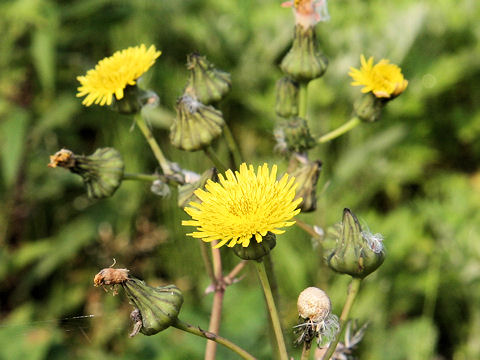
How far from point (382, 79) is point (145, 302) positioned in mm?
798

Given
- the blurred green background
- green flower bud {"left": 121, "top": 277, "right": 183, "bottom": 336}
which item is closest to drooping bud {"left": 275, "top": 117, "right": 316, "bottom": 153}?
green flower bud {"left": 121, "top": 277, "right": 183, "bottom": 336}

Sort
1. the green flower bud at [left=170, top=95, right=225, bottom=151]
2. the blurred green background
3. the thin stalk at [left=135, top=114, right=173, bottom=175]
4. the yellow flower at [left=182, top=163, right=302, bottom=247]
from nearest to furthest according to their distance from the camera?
the yellow flower at [left=182, top=163, right=302, bottom=247], the green flower bud at [left=170, top=95, right=225, bottom=151], the thin stalk at [left=135, top=114, right=173, bottom=175], the blurred green background

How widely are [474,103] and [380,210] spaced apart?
0.78m

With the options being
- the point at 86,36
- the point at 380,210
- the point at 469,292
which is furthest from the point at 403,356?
the point at 86,36

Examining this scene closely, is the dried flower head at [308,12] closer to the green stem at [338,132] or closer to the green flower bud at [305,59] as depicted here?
the green flower bud at [305,59]

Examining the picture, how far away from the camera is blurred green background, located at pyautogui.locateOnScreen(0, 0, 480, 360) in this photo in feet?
8.72

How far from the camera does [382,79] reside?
153 centimetres

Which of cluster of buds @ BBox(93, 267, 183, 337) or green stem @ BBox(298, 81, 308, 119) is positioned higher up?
green stem @ BBox(298, 81, 308, 119)

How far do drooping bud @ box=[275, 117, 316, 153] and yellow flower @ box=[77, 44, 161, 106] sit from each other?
36 cm

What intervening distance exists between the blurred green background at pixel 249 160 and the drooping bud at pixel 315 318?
3.62ft

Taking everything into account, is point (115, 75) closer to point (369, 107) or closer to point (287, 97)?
point (287, 97)

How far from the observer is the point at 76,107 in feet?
10.1

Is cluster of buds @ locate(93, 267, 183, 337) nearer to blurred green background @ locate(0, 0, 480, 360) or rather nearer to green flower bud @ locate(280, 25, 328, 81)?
green flower bud @ locate(280, 25, 328, 81)

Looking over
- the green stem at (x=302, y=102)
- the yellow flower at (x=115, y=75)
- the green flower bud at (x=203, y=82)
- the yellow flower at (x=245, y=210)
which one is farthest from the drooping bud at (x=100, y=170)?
the green stem at (x=302, y=102)
